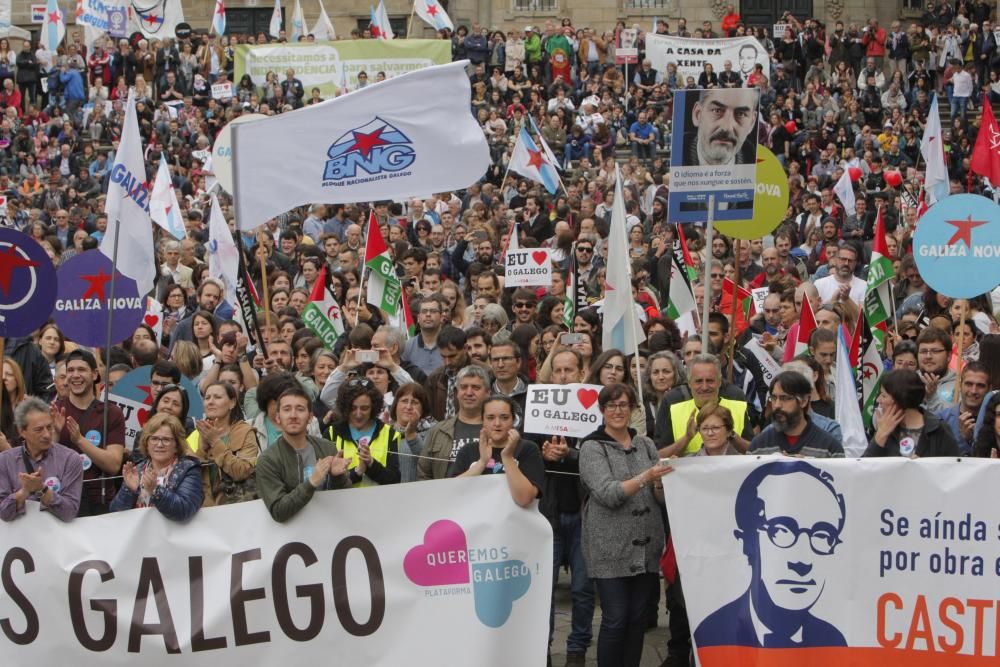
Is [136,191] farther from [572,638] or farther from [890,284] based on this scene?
[890,284]

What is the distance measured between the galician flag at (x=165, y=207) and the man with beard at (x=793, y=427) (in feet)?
33.6

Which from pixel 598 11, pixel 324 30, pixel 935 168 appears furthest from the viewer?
pixel 598 11

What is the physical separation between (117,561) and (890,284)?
6.86m

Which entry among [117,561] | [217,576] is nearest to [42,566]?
[117,561]

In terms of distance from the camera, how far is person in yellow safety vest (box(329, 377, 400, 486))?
8.23 m

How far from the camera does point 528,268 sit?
1371 cm

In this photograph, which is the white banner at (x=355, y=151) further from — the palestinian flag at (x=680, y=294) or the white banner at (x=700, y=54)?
the white banner at (x=700, y=54)

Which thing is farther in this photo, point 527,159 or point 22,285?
point 527,159

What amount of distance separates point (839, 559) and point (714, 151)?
354 cm

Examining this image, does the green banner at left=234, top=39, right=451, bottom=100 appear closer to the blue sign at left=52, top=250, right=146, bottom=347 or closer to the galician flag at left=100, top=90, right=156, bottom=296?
the galician flag at left=100, top=90, right=156, bottom=296

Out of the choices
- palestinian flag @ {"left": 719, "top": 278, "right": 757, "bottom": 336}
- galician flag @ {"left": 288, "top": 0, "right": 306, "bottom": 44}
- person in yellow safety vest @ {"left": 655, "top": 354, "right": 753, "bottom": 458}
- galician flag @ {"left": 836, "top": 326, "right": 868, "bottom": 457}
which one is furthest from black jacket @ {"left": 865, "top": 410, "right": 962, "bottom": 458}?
galician flag @ {"left": 288, "top": 0, "right": 306, "bottom": 44}

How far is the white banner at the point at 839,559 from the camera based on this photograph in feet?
24.0

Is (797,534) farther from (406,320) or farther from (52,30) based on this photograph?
(52,30)

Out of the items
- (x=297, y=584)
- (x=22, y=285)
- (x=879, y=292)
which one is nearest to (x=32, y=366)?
(x=22, y=285)
